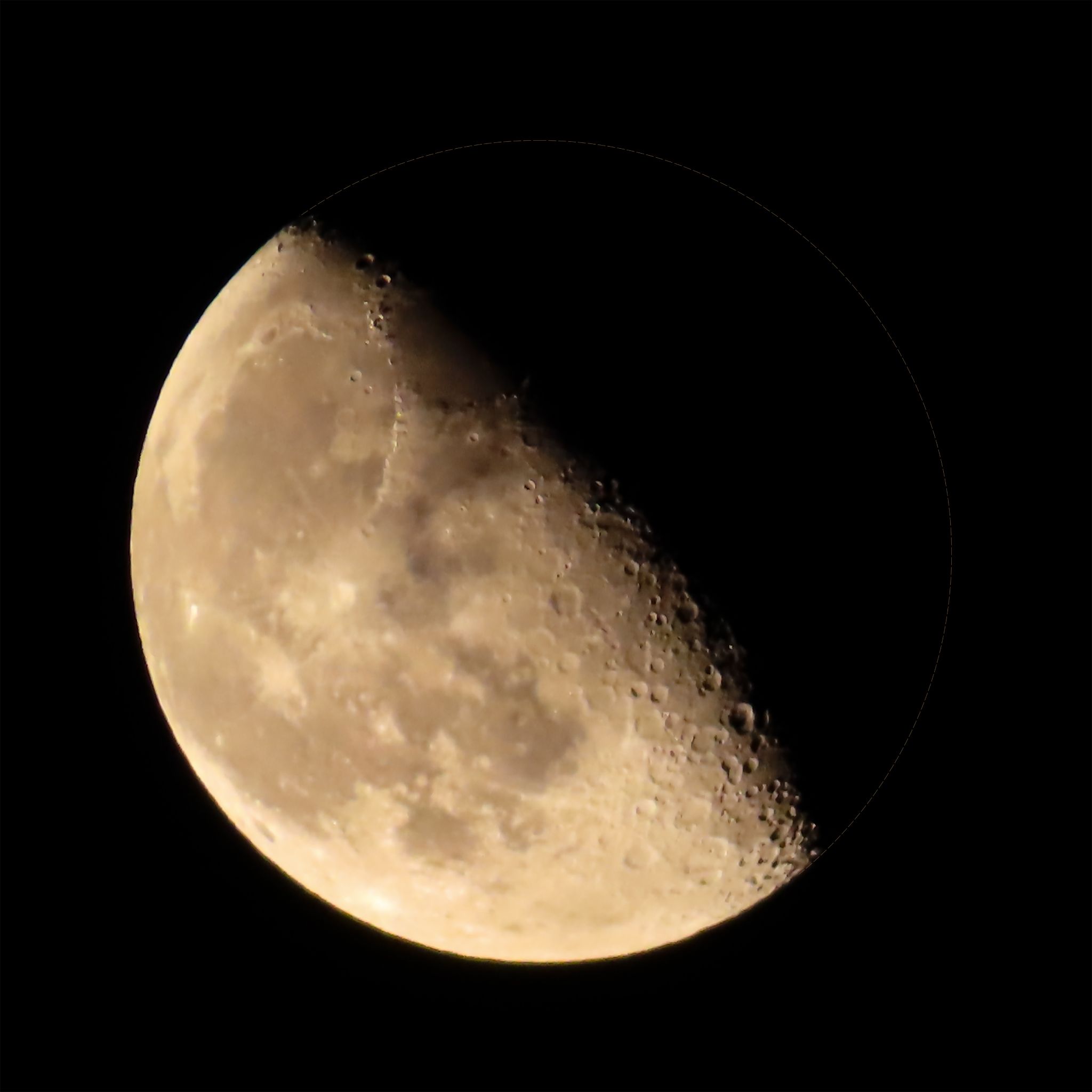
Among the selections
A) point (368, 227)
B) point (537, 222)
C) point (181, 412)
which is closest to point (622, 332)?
point (537, 222)

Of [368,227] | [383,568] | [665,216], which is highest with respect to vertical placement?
[665,216]

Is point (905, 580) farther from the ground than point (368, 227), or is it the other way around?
point (368, 227)

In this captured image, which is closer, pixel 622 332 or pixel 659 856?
pixel 622 332

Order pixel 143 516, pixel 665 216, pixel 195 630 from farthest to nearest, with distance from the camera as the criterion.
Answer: pixel 143 516, pixel 195 630, pixel 665 216

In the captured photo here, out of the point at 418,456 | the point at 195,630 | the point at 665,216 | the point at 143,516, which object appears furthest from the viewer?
the point at 143,516

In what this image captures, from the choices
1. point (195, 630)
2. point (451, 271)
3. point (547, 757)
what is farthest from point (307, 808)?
point (451, 271)

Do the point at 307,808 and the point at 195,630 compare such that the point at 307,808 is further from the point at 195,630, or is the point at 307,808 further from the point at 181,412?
the point at 181,412
